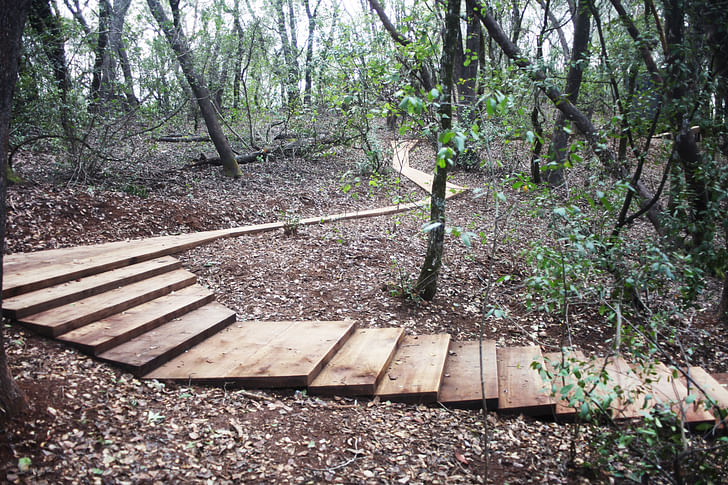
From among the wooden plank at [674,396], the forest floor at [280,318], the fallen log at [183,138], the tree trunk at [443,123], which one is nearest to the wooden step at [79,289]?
the forest floor at [280,318]

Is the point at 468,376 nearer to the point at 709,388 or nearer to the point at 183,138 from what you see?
the point at 709,388

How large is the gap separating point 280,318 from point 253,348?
0.84m

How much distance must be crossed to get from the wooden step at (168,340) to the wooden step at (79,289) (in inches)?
26.7

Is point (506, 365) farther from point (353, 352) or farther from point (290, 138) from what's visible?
point (290, 138)

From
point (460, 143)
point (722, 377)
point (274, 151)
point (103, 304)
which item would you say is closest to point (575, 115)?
point (722, 377)

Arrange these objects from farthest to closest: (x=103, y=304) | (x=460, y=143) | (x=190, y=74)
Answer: (x=190, y=74)
(x=103, y=304)
(x=460, y=143)

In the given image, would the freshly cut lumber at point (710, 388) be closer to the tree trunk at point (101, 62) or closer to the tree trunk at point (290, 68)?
the tree trunk at point (101, 62)

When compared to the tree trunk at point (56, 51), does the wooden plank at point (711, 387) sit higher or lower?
lower

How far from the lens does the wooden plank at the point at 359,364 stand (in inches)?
119

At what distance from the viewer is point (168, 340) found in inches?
133

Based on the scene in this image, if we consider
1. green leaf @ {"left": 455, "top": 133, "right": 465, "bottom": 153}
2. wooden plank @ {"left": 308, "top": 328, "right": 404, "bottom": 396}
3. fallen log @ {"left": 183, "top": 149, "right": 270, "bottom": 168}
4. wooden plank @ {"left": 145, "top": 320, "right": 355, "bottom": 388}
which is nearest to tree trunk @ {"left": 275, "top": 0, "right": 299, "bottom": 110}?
fallen log @ {"left": 183, "top": 149, "right": 270, "bottom": 168}

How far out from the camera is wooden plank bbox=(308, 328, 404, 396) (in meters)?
3.01

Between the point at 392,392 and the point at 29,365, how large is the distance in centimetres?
217

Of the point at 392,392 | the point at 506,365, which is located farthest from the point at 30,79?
the point at 506,365
